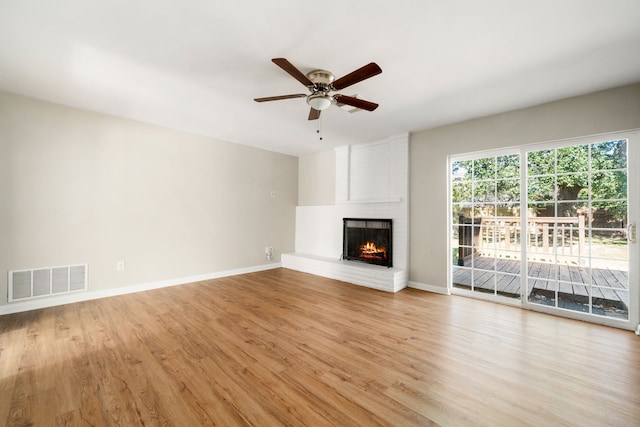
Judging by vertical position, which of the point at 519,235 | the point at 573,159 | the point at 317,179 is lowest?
the point at 519,235

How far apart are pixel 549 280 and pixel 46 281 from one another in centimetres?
636

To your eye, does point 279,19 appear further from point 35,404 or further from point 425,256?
point 425,256

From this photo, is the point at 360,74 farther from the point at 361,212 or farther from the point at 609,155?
the point at 361,212

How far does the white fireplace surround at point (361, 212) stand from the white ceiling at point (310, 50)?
4.65 feet

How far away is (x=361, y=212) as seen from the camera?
5168 millimetres

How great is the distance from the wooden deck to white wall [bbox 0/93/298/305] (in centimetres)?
400

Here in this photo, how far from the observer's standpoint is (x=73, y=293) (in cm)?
354

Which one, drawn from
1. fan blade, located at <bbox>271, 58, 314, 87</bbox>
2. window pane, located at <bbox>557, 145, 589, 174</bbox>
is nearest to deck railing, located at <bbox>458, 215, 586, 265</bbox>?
window pane, located at <bbox>557, 145, 589, 174</bbox>

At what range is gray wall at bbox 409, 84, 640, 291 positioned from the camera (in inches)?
115

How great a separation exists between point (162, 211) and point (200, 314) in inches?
79.7

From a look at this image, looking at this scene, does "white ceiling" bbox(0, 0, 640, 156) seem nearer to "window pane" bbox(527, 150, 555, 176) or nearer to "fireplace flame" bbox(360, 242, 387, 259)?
"window pane" bbox(527, 150, 555, 176)

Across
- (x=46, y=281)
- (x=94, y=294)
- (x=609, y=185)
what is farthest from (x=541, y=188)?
(x=46, y=281)

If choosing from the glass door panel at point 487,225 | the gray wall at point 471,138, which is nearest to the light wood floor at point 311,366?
the glass door panel at point 487,225

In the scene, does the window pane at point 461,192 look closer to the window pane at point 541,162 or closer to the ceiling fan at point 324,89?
the window pane at point 541,162
